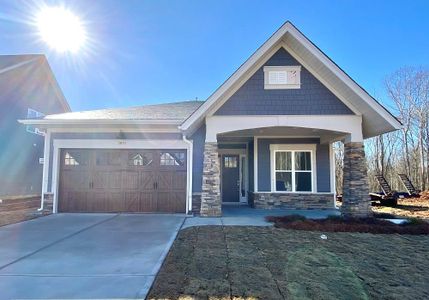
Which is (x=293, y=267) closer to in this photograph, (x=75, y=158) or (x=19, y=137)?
(x=75, y=158)

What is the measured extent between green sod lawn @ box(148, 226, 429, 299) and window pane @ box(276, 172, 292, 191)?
5.08 metres

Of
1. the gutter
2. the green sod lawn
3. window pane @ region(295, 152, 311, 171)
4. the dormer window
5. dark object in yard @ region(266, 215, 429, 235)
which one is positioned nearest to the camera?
the green sod lawn

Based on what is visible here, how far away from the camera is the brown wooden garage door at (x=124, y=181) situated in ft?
35.3

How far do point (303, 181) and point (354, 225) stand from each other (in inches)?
166

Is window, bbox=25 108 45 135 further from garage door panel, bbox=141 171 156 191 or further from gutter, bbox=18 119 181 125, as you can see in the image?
garage door panel, bbox=141 171 156 191

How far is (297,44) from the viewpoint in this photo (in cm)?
956

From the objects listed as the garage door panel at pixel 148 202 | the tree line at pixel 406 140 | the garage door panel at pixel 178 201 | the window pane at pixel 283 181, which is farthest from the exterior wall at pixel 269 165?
the tree line at pixel 406 140

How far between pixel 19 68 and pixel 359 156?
59.5 feet

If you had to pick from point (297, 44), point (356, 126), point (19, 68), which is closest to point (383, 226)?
point (356, 126)

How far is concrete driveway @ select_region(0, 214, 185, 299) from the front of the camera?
3814 millimetres

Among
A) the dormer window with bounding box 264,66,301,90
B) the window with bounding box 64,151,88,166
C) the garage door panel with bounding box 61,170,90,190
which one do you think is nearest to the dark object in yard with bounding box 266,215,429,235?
the dormer window with bounding box 264,66,301,90

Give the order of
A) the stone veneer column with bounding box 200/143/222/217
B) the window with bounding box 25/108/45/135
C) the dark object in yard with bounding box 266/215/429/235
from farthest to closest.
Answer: the window with bounding box 25/108/45/135 < the stone veneer column with bounding box 200/143/222/217 < the dark object in yard with bounding box 266/215/429/235

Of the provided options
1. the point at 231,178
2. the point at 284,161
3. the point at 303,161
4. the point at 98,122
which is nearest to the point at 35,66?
the point at 98,122

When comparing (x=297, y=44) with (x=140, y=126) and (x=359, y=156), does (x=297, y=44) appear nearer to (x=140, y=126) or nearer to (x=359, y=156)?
(x=359, y=156)
